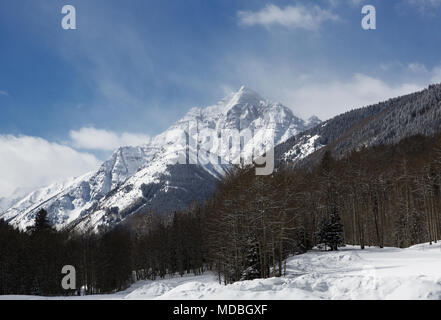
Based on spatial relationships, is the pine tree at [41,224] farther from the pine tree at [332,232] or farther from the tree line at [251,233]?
the pine tree at [332,232]

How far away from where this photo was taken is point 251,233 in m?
31.9

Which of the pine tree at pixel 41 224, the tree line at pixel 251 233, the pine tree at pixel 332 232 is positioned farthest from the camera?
the pine tree at pixel 41 224

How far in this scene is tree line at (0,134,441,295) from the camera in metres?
32.0

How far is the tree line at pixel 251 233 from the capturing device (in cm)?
3197

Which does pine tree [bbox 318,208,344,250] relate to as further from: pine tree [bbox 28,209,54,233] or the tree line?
pine tree [bbox 28,209,54,233]

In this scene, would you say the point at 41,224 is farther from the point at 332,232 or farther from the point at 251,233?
the point at 251,233

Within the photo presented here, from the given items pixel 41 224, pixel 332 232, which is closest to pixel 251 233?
pixel 332 232

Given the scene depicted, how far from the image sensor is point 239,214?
32.2 m

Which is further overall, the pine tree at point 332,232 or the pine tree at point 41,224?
the pine tree at point 41,224

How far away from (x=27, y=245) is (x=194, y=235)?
2775cm

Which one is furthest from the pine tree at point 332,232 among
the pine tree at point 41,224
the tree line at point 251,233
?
the pine tree at point 41,224
